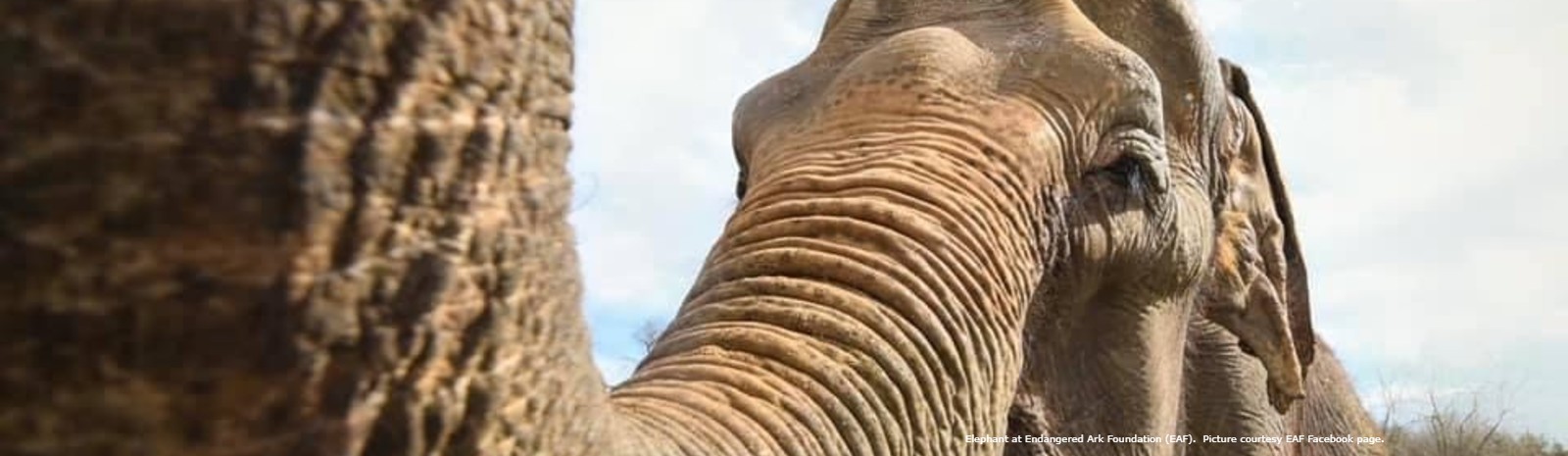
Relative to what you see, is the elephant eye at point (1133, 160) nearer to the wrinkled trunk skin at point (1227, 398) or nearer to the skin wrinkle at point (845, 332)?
the skin wrinkle at point (845, 332)

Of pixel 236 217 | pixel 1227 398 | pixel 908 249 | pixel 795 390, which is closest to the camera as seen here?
pixel 236 217

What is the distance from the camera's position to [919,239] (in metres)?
A: 2.24

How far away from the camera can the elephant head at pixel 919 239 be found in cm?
185

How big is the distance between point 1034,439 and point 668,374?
135 centimetres

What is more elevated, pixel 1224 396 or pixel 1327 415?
pixel 1327 415

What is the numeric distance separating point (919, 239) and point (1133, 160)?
91 cm

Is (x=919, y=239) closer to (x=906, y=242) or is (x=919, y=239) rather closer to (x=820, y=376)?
(x=906, y=242)

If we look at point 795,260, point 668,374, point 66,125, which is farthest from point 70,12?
point 795,260

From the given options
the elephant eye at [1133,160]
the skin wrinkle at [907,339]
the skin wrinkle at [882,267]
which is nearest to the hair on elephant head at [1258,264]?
the elephant eye at [1133,160]

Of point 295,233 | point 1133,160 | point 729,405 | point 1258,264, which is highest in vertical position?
point 1258,264

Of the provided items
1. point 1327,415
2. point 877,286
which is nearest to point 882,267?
point 877,286

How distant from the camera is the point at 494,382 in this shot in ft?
2.77

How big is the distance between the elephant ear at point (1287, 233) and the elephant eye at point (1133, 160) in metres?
1.66

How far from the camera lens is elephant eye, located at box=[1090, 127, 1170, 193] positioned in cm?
292
